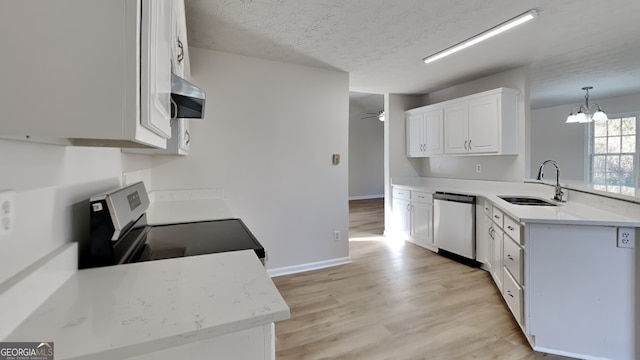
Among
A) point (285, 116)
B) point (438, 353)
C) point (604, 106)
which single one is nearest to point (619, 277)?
point (438, 353)

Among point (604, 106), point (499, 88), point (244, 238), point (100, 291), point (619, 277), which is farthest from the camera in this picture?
point (604, 106)

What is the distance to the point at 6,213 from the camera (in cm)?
68

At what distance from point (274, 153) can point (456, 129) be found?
2.56 metres

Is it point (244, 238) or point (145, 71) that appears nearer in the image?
Result: point (145, 71)

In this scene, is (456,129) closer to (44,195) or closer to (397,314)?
(397,314)

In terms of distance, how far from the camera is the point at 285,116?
322cm

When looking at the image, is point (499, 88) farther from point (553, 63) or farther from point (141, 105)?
point (141, 105)

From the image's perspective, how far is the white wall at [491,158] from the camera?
3.48 m

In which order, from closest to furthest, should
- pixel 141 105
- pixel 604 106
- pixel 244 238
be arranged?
1. pixel 141 105
2. pixel 244 238
3. pixel 604 106

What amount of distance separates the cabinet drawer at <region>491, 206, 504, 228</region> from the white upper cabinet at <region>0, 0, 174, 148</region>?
2.85m

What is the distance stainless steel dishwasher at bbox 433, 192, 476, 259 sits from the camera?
3.44 meters

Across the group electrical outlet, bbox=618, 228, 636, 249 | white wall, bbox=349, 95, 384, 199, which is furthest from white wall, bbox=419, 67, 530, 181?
white wall, bbox=349, 95, 384, 199

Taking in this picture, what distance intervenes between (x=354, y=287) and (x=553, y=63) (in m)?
3.57

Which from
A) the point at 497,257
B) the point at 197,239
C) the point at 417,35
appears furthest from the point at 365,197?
the point at 197,239
